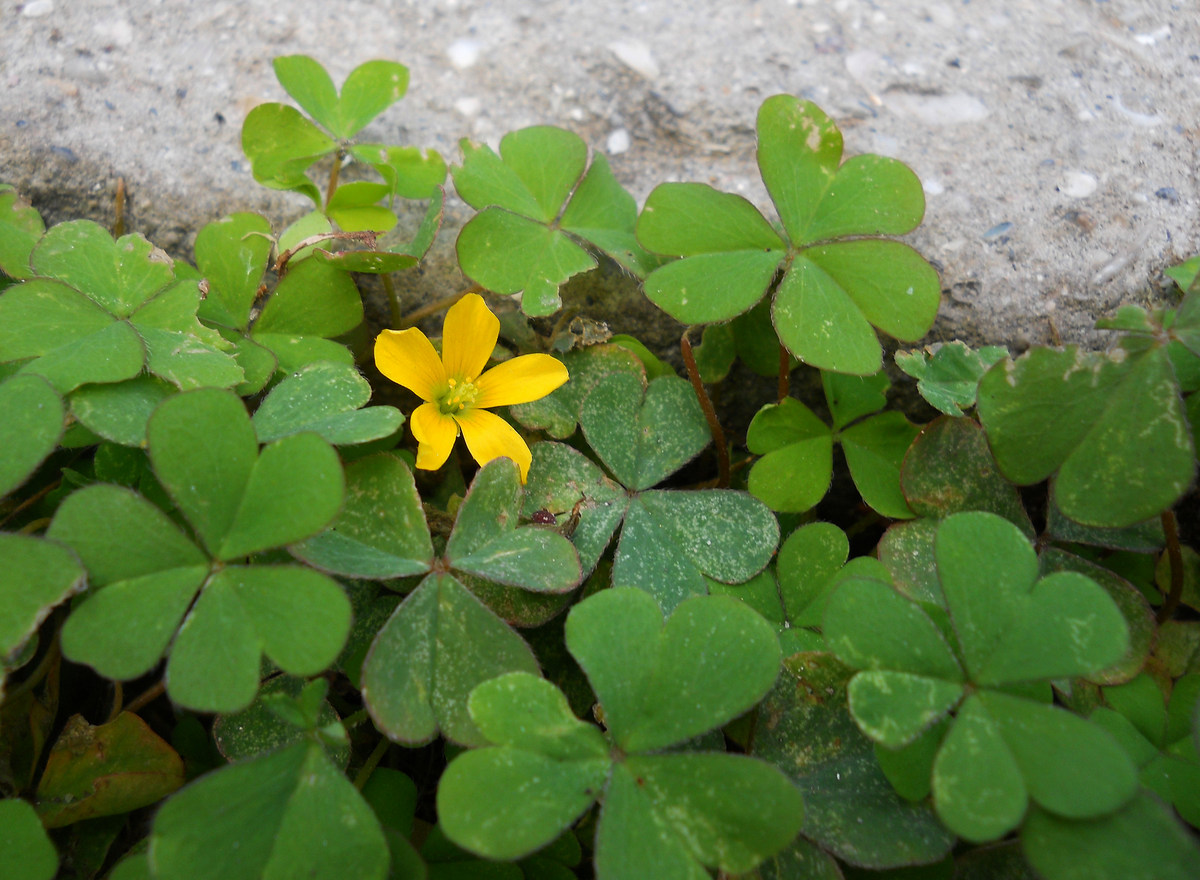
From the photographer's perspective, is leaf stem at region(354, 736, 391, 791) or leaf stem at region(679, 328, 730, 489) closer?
leaf stem at region(354, 736, 391, 791)

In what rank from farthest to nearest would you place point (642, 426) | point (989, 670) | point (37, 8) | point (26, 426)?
1. point (37, 8)
2. point (642, 426)
3. point (26, 426)
4. point (989, 670)

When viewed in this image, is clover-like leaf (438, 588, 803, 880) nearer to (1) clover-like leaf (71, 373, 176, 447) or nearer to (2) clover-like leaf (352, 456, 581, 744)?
(2) clover-like leaf (352, 456, 581, 744)

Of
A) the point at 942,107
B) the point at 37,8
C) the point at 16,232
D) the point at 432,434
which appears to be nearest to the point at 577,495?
the point at 432,434

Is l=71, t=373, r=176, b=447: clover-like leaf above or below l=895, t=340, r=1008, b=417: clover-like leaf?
above

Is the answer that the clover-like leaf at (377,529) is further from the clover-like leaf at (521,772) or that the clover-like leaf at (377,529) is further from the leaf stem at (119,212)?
the leaf stem at (119,212)

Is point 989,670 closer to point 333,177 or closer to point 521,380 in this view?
point 521,380

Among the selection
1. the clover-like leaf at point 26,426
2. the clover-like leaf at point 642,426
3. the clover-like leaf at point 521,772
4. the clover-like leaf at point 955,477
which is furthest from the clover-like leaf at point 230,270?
the clover-like leaf at point 955,477

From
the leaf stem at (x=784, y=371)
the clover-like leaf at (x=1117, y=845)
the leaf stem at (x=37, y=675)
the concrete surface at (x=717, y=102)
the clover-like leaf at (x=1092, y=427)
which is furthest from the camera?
the concrete surface at (x=717, y=102)

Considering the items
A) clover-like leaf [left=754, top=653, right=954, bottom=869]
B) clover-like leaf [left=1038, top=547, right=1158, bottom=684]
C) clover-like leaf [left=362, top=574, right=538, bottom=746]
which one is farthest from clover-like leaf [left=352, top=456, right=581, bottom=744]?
clover-like leaf [left=1038, top=547, right=1158, bottom=684]
